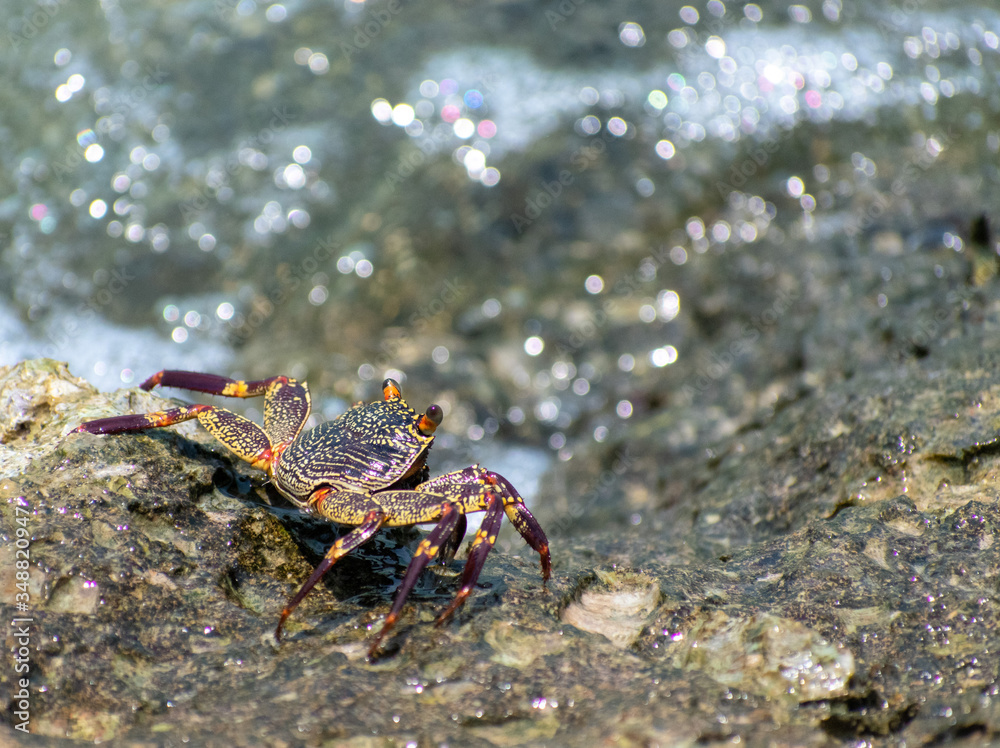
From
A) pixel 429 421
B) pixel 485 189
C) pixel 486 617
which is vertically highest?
pixel 429 421

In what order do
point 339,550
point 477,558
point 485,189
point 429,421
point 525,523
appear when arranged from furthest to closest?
point 485,189, point 429,421, point 525,523, point 477,558, point 339,550

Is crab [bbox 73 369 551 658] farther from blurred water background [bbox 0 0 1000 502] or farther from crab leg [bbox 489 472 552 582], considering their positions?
blurred water background [bbox 0 0 1000 502]

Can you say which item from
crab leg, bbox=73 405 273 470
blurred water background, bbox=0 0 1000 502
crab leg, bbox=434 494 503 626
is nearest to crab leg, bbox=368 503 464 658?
crab leg, bbox=434 494 503 626

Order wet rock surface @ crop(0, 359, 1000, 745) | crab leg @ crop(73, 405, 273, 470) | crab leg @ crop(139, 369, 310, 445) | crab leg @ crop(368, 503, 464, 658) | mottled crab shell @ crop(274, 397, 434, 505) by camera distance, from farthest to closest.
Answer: crab leg @ crop(139, 369, 310, 445), crab leg @ crop(73, 405, 273, 470), mottled crab shell @ crop(274, 397, 434, 505), crab leg @ crop(368, 503, 464, 658), wet rock surface @ crop(0, 359, 1000, 745)

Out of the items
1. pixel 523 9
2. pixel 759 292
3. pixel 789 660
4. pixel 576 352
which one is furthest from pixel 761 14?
pixel 789 660

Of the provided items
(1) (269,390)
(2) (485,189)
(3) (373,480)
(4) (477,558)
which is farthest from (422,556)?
(2) (485,189)

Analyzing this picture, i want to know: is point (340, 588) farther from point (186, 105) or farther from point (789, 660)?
point (186, 105)

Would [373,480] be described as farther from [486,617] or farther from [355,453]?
[486,617]
